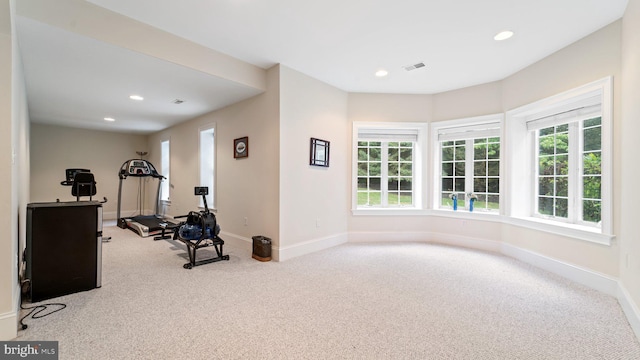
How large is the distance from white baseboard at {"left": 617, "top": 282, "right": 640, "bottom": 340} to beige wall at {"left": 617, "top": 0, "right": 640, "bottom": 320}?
33 millimetres

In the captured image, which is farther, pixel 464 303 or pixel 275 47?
pixel 275 47

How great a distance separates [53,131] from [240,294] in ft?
24.9

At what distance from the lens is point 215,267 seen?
3.45m

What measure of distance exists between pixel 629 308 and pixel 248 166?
445 centimetres

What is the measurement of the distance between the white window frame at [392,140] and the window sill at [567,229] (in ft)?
4.88

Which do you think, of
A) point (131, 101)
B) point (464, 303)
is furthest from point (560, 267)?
point (131, 101)

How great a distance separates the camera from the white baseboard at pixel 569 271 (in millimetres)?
2762

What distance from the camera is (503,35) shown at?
2943 mm

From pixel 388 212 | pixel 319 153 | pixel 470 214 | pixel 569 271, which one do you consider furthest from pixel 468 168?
pixel 319 153

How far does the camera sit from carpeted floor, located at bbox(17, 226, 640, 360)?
72.5 inches

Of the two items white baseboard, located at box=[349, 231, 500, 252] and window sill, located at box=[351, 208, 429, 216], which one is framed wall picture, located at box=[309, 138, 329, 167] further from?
white baseboard, located at box=[349, 231, 500, 252]

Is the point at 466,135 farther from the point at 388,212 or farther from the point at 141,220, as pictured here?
the point at 141,220

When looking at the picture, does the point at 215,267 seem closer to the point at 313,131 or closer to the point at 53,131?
the point at 313,131

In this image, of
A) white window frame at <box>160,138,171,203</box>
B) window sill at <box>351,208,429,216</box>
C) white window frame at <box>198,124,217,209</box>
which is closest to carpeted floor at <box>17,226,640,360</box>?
window sill at <box>351,208,429,216</box>
